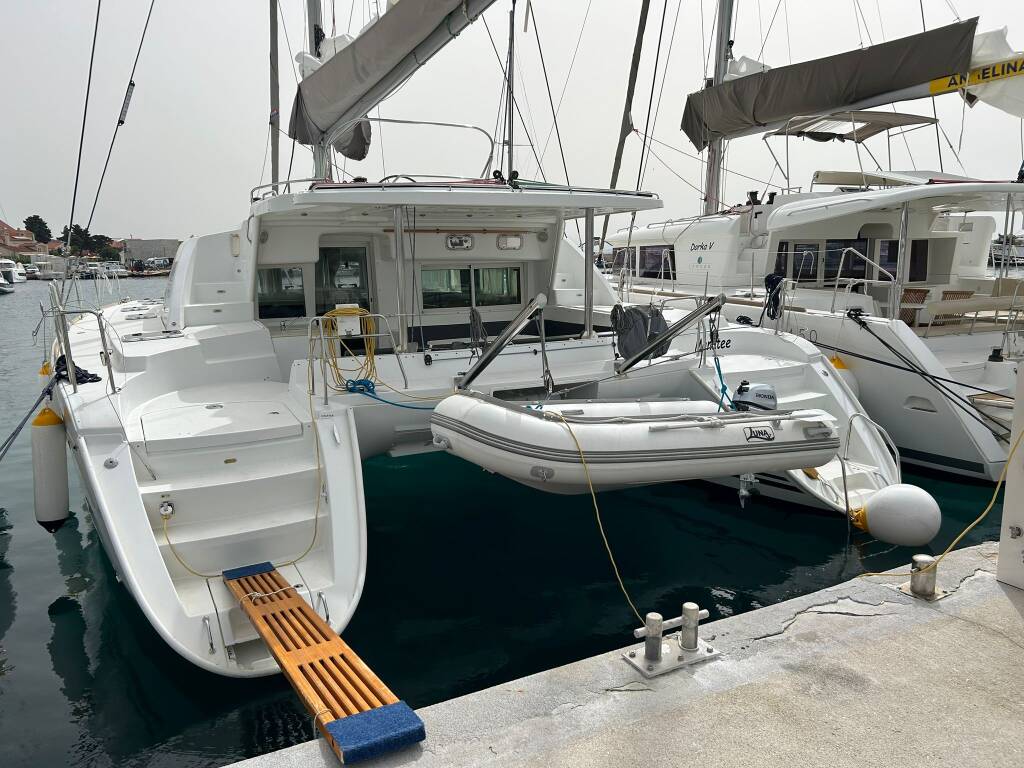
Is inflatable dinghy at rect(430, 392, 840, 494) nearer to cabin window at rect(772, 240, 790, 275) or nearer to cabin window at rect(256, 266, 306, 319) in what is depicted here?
cabin window at rect(256, 266, 306, 319)

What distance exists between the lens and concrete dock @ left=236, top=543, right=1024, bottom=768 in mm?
2275

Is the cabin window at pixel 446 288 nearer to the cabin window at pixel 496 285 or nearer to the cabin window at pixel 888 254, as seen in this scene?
the cabin window at pixel 496 285

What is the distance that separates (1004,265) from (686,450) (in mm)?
7426

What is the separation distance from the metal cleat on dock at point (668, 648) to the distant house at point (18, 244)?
8479cm

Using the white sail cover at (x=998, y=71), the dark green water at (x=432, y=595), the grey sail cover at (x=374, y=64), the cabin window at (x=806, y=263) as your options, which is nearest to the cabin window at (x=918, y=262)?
the cabin window at (x=806, y=263)

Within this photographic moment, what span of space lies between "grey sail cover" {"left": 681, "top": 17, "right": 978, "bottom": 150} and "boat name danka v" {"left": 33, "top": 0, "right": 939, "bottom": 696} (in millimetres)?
4893

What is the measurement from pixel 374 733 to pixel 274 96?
456 inches

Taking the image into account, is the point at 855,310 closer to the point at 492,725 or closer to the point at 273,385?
the point at 273,385

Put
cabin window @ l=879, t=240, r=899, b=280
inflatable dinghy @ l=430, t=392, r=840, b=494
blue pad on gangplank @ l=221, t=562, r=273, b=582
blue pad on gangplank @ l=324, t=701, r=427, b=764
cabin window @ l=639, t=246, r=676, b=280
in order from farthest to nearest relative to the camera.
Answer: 1. cabin window @ l=639, t=246, r=676, b=280
2. cabin window @ l=879, t=240, r=899, b=280
3. inflatable dinghy @ l=430, t=392, r=840, b=494
4. blue pad on gangplank @ l=221, t=562, r=273, b=582
5. blue pad on gangplank @ l=324, t=701, r=427, b=764

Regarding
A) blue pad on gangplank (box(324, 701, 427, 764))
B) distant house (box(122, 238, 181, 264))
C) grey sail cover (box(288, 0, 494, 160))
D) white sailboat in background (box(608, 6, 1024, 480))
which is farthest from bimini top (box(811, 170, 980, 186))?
distant house (box(122, 238, 181, 264))

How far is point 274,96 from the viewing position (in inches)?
459

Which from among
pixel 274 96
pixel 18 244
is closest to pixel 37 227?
pixel 18 244

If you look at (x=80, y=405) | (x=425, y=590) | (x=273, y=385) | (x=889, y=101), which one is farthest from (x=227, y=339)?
(x=889, y=101)

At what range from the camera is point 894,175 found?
10547mm
